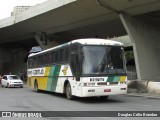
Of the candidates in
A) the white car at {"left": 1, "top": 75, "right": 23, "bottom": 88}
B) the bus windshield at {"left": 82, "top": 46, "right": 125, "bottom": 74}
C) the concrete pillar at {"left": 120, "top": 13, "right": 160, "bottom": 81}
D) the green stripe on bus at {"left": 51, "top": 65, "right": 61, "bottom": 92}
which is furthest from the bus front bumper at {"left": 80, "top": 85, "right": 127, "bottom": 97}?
the white car at {"left": 1, "top": 75, "right": 23, "bottom": 88}

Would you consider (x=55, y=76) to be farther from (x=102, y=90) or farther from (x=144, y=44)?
(x=144, y=44)

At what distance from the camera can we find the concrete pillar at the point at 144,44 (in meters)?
31.7

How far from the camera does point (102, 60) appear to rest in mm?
17828

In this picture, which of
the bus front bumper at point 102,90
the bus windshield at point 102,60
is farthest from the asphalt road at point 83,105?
the bus windshield at point 102,60

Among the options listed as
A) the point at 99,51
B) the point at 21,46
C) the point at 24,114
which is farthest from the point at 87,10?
the point at 21,46

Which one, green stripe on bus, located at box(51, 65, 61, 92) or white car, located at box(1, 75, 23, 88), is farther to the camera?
white car, located at box(1, 75, 23, 88)

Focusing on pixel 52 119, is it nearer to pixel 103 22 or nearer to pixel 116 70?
pixel 116 70

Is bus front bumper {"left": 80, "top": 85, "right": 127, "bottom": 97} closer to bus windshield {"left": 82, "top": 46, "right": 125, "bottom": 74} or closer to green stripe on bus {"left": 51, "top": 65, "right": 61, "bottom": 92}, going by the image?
bus windshield {"left": 82, "top": 46, "right": 125, "bottom": 74}

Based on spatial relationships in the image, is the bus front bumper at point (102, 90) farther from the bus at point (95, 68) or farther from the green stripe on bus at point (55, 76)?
the green stripe on bus at point (55, 76)

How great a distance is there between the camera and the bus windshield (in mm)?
17719

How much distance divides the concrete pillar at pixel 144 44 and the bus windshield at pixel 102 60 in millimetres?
13397

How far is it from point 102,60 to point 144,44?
15237 mm

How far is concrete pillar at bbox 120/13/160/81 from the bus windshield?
1340 centimetres

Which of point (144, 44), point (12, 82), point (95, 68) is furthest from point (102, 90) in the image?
point (12, 82)
